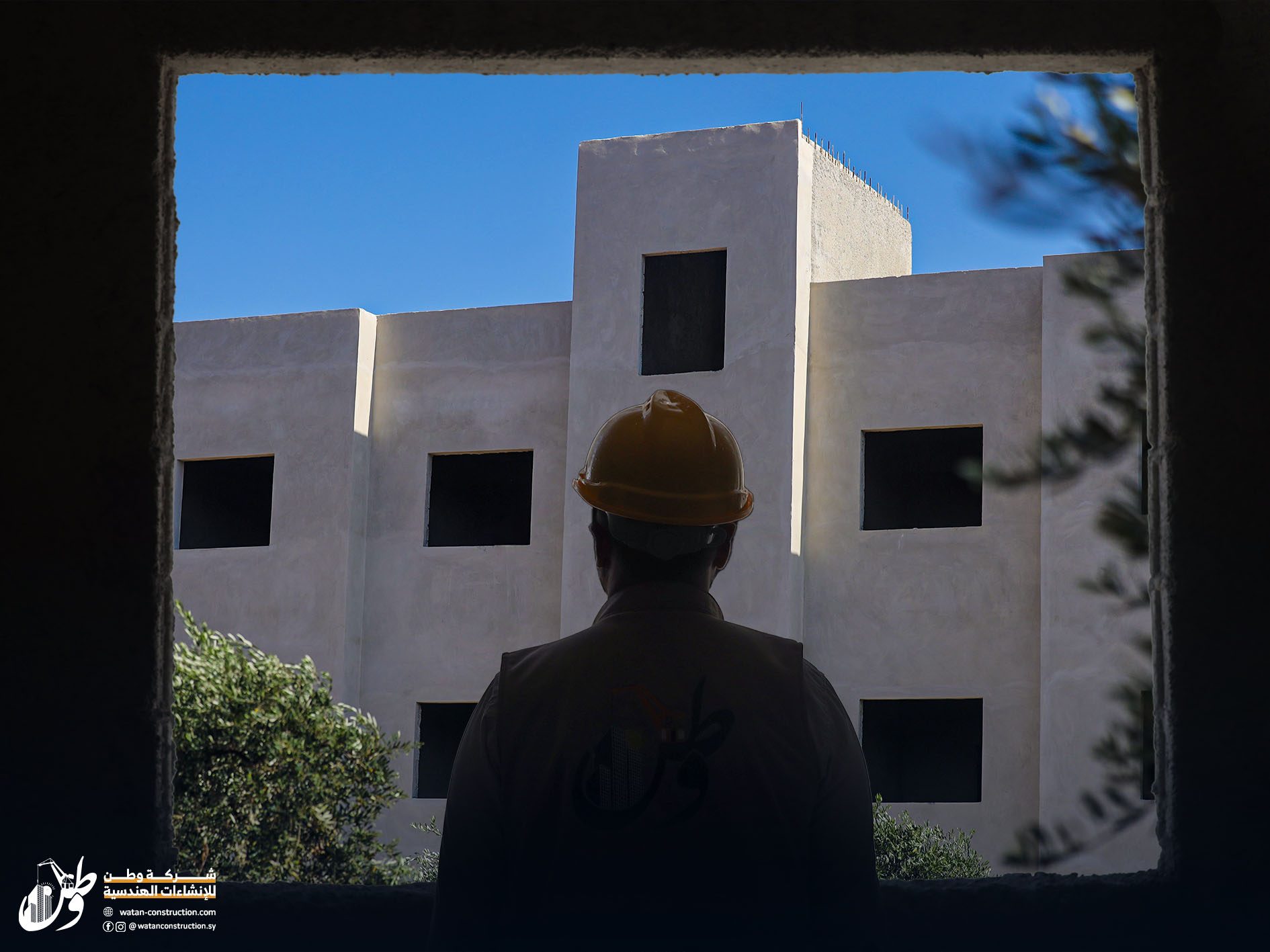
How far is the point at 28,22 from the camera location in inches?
73.8

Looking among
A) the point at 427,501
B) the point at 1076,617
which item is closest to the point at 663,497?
the point at 1076,617

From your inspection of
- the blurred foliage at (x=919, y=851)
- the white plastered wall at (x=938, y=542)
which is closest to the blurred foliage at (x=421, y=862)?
the blurred foliage at (x=919, y=851)

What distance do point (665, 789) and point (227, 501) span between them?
15707 millimetres

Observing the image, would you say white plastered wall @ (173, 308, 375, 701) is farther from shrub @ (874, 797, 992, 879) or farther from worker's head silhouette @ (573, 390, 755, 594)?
worker's head silhouette @ (573, 390, 755, 594)

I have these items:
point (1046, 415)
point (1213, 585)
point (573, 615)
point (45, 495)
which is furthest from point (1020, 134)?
point (573, 615)

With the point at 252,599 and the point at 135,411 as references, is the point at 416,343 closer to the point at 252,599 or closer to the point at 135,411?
the point at 252,599

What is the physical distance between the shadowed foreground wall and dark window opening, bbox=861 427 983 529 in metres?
12.9

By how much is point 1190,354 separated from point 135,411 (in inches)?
49.6

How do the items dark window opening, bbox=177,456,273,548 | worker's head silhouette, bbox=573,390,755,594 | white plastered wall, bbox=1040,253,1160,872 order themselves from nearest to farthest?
worker's head silhouette, bbox=573,390,755,594, white plastered wall, bbox=1040,253,1160,872, dark window opening, bbox=177,456,273,548

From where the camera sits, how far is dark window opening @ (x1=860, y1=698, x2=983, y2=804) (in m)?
13.7

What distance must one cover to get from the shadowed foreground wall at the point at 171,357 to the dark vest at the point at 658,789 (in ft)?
0.63

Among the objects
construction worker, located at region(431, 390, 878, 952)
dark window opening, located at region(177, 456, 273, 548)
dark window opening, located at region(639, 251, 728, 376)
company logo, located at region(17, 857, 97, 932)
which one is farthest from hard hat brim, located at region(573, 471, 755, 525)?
dark window opening, located at region(177, 456, 273, 548)

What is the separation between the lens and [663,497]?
195 centimetres

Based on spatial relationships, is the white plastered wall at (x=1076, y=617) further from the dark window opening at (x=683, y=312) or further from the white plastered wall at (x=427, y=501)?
the white plastered wall at (x=427, y=501)
